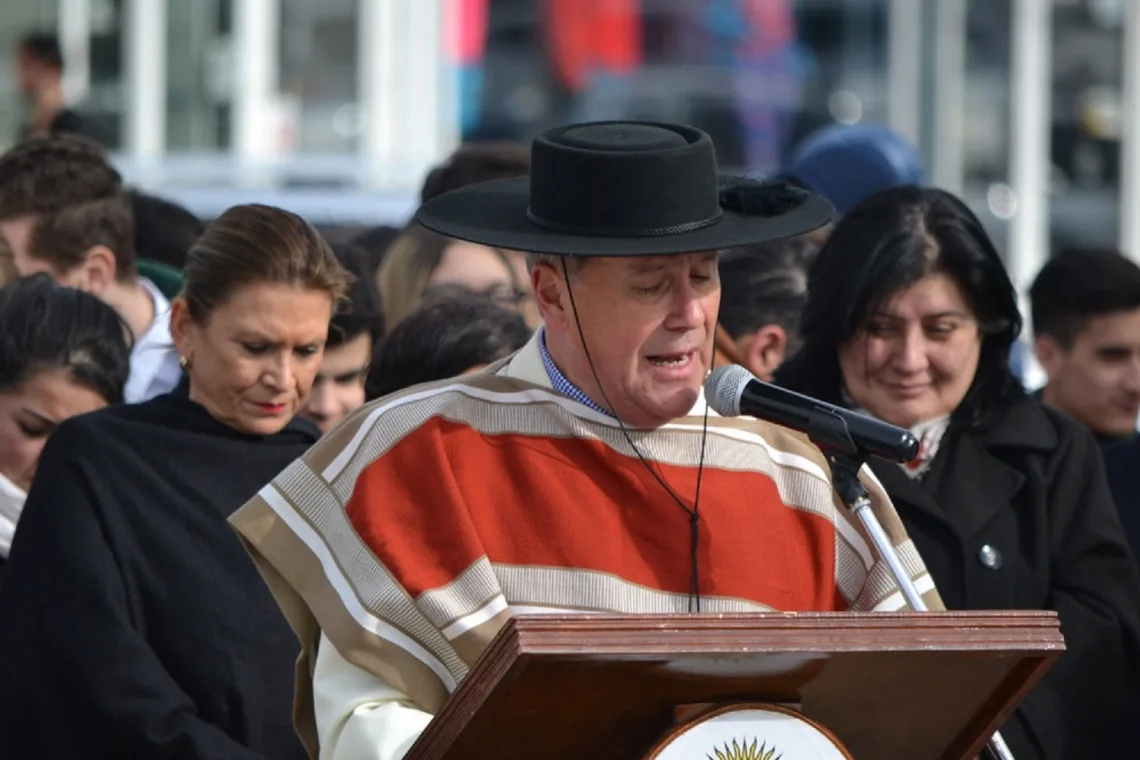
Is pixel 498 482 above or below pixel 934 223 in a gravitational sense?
below

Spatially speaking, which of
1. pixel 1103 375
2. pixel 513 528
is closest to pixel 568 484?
pixel 513 528

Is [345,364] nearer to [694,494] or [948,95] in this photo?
[694,494]

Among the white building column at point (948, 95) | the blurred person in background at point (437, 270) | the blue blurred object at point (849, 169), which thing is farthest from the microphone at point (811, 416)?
the white building column at point (948, 95)

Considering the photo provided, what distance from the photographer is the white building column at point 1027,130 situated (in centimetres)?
1546

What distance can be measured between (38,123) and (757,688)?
7.68 metres

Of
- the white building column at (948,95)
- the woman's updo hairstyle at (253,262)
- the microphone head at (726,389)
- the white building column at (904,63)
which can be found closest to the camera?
the microphone head at (726,389)

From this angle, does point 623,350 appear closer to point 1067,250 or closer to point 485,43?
point 1067,250

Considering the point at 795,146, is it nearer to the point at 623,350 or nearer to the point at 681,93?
the point at 681,93

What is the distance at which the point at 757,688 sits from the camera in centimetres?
293

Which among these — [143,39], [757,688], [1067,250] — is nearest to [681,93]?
[143,39]

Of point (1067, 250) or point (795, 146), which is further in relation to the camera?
point (795, 146)

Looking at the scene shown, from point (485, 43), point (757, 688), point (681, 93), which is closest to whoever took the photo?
point (757, 688)

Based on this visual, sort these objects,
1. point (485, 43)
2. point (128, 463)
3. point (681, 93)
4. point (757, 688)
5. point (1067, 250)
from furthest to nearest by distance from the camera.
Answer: point (485, 43), point (681, 93), point (1067, 250), point (128, 463), point (757, 688)

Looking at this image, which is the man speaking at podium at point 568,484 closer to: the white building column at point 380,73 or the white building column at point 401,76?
the white building column at point 401,76
